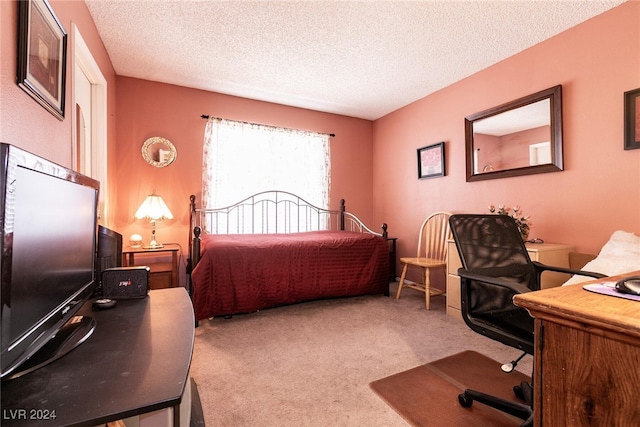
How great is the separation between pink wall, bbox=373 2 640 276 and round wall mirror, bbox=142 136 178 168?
125 inches

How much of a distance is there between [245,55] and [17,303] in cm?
264

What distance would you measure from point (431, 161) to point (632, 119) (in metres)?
1.77

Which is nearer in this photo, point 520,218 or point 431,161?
point 520,218

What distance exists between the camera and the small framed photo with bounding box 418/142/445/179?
344 centimetres

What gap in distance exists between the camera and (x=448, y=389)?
1.59 metres

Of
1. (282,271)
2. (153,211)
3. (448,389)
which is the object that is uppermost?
(153,211)

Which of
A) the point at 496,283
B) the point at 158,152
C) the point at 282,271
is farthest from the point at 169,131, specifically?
the point at 496,283

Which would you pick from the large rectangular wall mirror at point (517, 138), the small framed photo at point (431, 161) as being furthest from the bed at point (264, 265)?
the large rectangular wall mirror at point (517, 138)

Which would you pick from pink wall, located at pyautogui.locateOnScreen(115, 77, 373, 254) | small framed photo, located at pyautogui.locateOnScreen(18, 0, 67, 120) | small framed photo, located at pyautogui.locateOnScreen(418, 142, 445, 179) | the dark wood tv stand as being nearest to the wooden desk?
the dark wood tv stand

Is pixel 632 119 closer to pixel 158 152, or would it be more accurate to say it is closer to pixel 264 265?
pixel 264 265

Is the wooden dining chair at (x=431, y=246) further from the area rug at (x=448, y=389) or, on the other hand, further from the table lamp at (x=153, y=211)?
the table lamp at (x=153, y=211)

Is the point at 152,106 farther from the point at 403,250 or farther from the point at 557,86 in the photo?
the point at 557,86

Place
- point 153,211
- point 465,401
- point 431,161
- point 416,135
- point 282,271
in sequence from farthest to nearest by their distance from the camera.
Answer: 1. point 416,135
2. point 431,161
3. point 153,211
4. point 282,271
5. point 465,401

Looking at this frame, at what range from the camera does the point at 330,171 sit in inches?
170
